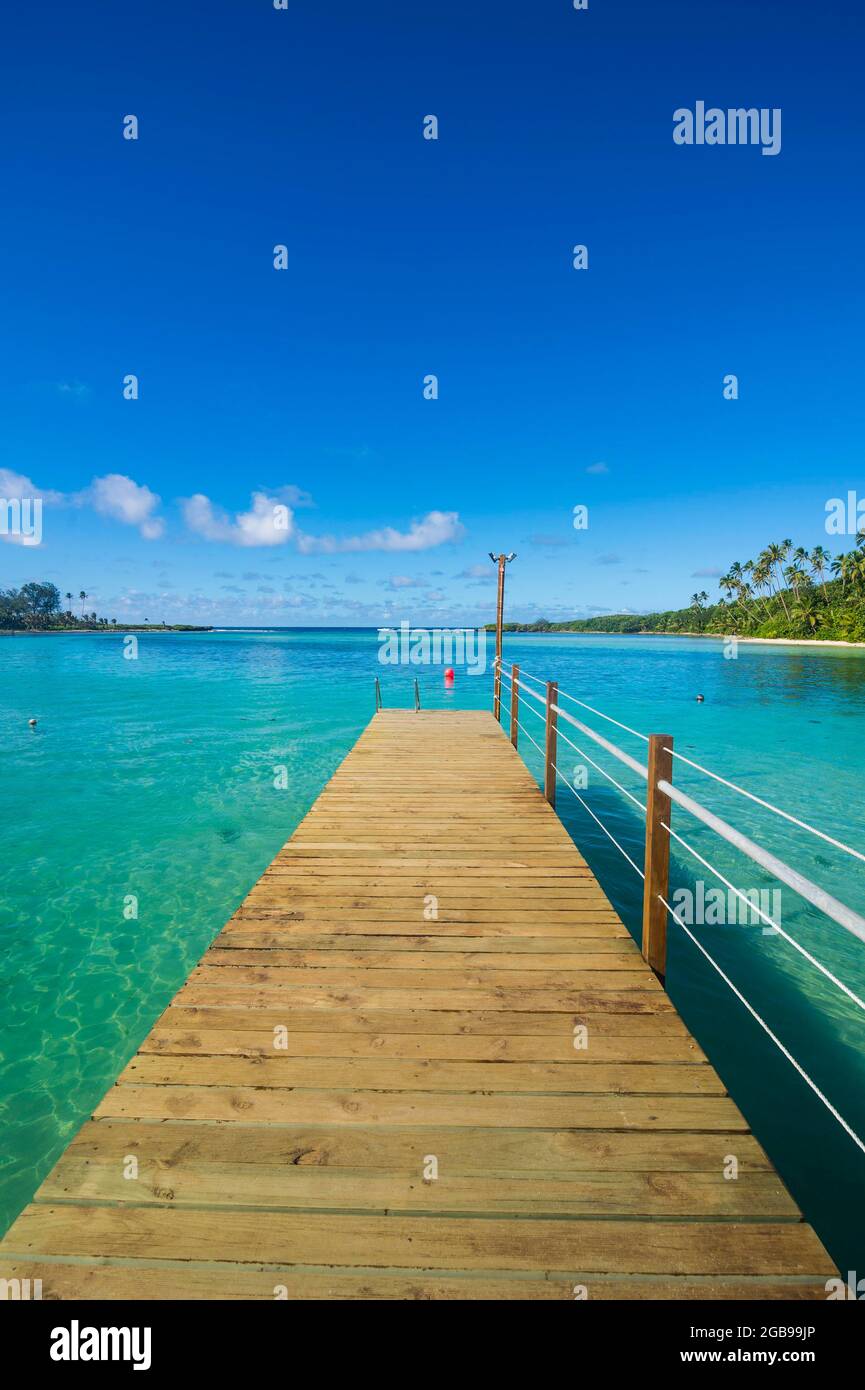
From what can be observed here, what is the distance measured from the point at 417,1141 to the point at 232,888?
504cm

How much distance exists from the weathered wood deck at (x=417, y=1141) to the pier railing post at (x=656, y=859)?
0.46ft

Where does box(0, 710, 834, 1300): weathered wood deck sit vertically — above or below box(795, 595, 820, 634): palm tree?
below

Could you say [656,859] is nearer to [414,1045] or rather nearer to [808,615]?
[414,1045]

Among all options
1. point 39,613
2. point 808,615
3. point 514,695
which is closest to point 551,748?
point 514,695

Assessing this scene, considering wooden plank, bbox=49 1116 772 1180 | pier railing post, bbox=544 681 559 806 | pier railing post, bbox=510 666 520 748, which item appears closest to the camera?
wooden plank, bbox=49 1116 772 1180

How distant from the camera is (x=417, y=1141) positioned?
1957 mm

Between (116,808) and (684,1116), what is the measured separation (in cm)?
951

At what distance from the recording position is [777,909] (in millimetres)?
6090

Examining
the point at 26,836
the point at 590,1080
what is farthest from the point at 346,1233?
the point at 26,836

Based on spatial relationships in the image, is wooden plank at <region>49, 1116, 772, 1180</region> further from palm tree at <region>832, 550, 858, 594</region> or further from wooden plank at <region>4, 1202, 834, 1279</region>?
palm tree at <region>832, 550, 858, 594</region>

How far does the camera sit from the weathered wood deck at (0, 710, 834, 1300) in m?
1.56

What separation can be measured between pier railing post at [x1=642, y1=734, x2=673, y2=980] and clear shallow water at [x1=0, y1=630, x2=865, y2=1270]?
1448mm

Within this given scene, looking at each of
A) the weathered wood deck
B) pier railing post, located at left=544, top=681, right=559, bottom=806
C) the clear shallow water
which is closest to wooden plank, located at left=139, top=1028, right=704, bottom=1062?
the weathered wood deck
